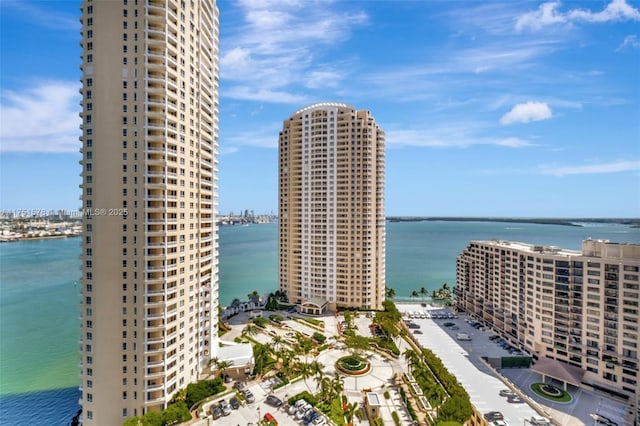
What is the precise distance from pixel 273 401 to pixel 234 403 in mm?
4212

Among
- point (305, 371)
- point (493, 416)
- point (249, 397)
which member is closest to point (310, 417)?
point (305, 371)

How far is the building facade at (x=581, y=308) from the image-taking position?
38.4 metres

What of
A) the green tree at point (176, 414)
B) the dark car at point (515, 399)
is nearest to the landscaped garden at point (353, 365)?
the dark car at point (515, 399)

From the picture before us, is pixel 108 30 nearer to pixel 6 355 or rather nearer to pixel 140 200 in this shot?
pixel 140 200

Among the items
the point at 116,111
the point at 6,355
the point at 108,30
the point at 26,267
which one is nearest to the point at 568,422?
the point at 116,111

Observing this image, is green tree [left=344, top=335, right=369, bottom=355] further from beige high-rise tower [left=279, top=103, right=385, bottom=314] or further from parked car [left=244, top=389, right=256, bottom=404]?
beige high-rise tower [left=279, top=103, right=385, bottom=314]

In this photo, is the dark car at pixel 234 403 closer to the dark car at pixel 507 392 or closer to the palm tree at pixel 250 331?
the palm tree at pixel 250 331

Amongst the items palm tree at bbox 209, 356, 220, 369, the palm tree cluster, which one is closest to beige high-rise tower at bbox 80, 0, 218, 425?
palm tree at bbox 209, 356, 220, 369

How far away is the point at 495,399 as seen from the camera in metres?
36.5

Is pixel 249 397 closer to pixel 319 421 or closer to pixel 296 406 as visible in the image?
pixel 296 406

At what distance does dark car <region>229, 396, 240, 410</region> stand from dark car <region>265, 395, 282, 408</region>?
3.10 m

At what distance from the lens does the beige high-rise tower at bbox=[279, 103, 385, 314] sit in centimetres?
6600

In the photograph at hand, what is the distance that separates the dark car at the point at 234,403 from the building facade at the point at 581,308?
141ft

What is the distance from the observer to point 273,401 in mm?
33562
